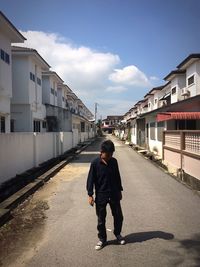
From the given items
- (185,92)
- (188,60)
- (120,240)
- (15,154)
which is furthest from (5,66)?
(120,240)

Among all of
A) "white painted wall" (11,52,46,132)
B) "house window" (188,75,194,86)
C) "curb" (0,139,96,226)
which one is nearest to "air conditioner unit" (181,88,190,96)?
"house window" (188,75,194,86)

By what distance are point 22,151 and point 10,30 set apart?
7.84 metres

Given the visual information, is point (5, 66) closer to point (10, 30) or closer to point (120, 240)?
point (10, 30)

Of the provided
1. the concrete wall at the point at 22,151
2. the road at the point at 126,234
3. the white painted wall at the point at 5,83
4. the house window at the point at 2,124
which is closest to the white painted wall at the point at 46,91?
the concrete wall at the point at 22,151

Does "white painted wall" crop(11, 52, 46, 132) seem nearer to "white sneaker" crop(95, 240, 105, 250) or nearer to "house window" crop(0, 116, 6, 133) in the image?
"house window" crop(0, 116, 6, 133)

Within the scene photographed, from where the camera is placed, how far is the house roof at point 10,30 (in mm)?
16388

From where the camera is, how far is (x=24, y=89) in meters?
23.7

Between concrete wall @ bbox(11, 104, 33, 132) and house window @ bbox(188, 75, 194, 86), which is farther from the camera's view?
house window @ bbox(188, 75, 194, 86)

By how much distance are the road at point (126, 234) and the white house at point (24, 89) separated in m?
14.3

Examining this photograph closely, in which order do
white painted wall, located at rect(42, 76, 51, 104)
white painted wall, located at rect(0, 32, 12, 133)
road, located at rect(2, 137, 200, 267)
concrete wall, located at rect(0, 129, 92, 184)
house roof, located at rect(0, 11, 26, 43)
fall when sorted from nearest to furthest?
road, located at rect(2, 137, 200, 267) → concrete wall, located at rect(0, 129, 92, 184) → house roof, located at rect(0, 11, 26, 43) → white painted wall, located at rect(0, 32, 12, 133) → white painted wall, located at rect(42, 76, 51, 104)

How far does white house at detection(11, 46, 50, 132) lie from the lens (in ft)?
77.0

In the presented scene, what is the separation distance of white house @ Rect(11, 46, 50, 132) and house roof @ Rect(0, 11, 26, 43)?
3.59 metres

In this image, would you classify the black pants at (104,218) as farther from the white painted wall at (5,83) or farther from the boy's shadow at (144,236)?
the white painted wall at (5,83)

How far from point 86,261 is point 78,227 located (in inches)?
69.4
